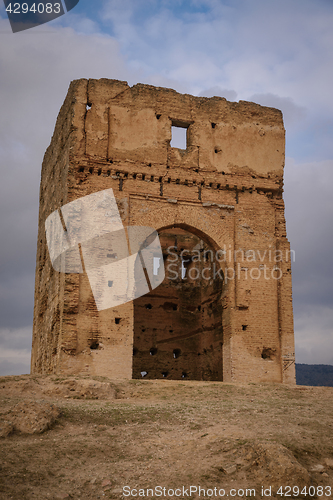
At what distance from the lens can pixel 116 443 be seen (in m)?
7.03

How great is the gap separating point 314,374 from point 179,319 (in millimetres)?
22710

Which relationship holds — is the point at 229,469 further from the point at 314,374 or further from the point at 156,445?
the point at 314,374

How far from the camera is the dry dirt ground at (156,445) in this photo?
5922 mm

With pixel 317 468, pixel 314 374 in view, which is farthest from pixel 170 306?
pixel 314 374

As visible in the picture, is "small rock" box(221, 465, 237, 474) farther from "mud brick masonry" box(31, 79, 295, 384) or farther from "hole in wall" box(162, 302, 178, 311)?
"hole in wall" box(162, 302, 178, 311)

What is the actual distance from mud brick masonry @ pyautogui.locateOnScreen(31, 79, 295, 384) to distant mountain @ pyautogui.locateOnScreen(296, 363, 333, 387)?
22890 mm

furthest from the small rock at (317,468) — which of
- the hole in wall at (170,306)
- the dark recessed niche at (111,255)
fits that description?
the hole in wall at (170,306)

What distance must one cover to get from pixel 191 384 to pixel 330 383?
27325 mm

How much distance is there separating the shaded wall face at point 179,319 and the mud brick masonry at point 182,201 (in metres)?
1.42

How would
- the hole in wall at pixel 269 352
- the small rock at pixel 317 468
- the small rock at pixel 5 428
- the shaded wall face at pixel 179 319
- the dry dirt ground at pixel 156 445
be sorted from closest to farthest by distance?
the dry dirt ground at pixel 156 445
the small rock at pixel 317 468
the small rock at pixel 5 428
the hole in wall at pixel 269 352
the shaded wall face at pixel 179 319

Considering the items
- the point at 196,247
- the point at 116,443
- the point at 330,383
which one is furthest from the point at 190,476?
the point at 330,383

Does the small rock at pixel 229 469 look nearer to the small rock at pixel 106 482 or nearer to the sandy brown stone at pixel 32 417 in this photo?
the small rock at pixel 106 482

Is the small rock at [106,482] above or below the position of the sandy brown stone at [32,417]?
below

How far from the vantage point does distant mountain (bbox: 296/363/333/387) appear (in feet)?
119
